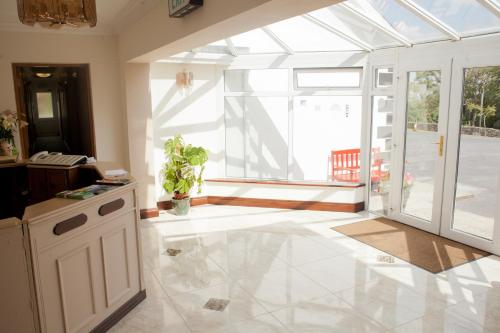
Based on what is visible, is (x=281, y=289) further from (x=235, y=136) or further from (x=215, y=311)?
(x=235, y=136)

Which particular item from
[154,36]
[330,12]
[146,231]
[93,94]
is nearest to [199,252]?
[146,231]

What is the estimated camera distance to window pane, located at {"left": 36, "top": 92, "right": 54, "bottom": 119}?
8.59m

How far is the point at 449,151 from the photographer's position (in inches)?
196

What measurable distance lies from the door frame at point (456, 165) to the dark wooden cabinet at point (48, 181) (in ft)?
14.2

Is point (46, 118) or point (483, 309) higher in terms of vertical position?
point (46, 118)

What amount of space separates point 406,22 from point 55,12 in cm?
398

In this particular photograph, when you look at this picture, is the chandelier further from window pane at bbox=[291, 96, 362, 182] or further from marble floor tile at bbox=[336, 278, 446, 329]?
window pane at bbox=[291, 96, 362, 182]

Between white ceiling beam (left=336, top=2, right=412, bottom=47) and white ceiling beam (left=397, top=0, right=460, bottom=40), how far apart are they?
0.57m

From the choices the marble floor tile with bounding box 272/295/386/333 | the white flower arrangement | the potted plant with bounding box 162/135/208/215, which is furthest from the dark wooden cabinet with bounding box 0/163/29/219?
the marble floor tile with bounding box 272/295/386/333

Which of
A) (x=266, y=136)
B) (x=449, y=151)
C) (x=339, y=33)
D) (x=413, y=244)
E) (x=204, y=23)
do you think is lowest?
(x=413, y=244)

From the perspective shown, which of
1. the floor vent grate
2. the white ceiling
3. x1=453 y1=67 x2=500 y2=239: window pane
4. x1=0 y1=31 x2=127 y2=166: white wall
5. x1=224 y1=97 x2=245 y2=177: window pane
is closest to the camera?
the floor vent grate

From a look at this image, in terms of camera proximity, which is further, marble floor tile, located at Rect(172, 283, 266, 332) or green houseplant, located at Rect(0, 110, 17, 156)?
green houseplant, located at Rect(0, 110, 17, 156)

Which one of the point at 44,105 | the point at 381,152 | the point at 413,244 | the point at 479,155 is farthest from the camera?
the point at 44,105

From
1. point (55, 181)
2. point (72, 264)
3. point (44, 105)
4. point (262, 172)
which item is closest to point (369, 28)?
point (262, 172)
